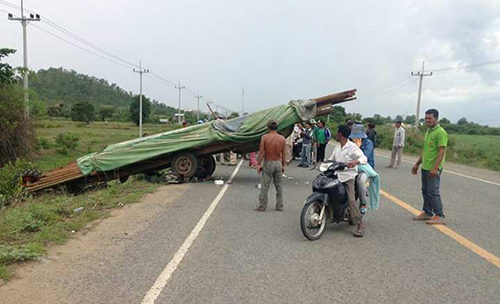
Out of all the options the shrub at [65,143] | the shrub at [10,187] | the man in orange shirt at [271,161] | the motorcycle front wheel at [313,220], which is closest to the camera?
the motorcycle front wheel at [313,220]

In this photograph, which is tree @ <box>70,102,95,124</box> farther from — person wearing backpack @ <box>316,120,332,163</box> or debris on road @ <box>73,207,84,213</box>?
debris on road @ <box>73,207,84,213</box>

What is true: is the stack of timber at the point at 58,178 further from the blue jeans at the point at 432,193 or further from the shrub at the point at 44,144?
the shrub at the point at 44,144

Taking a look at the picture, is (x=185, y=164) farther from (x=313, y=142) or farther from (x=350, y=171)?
(x=350, y=171)

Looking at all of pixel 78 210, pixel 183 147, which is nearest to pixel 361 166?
pixel 78 210

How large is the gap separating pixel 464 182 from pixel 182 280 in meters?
11.1

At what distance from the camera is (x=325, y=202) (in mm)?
6047

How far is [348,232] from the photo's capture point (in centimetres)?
641

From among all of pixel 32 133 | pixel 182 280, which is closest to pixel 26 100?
pixel 32 133

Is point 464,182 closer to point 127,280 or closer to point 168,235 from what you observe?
point 168,235

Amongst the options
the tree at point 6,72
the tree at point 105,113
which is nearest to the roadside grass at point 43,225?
the tree at point 6,72

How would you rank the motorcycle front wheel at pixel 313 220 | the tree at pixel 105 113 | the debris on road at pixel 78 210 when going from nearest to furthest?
1. the motorcycle front wheel at pixel 313 220
2. the debris on road at pixel 78 210
3. the tree at pixel 105 113

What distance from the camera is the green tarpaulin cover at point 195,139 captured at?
11.3m

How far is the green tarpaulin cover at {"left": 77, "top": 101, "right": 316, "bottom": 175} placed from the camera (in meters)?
11.3

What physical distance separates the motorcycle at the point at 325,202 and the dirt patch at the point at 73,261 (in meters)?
Answer: 2.61
